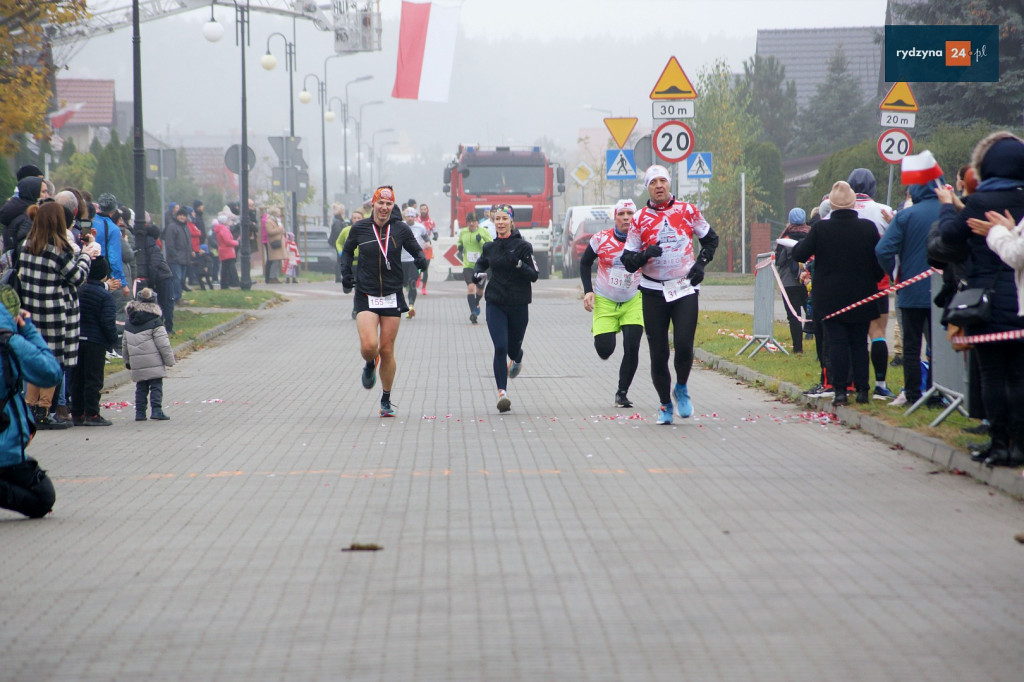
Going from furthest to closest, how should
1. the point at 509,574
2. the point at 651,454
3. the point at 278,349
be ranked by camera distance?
the point at 278,349 → the point at 651,454 → the point at 509,574

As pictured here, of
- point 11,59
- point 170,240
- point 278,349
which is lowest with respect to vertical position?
point 278,349

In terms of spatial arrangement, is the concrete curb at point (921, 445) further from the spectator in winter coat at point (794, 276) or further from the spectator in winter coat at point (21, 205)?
the spectator in winter coat at point (21, 205)

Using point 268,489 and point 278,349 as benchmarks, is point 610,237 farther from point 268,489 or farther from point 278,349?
point 278,349

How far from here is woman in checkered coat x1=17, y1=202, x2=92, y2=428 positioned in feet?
34.1

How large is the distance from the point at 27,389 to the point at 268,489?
3.67m

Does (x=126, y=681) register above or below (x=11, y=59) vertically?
below

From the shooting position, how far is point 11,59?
20266 millimetres

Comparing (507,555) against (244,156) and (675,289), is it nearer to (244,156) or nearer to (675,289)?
(675,289)

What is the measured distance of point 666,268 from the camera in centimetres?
1076

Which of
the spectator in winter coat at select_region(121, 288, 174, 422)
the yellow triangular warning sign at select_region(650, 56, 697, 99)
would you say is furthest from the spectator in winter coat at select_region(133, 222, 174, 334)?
the yellow triangular warning sign at select_region(650, 56, 697, 99)

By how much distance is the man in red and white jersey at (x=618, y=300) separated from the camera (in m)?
12.2

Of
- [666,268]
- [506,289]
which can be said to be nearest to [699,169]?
[506,289]

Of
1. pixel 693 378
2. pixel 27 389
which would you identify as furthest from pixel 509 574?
pixel 693 378

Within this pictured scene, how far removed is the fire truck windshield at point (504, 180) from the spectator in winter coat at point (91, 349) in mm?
28953
